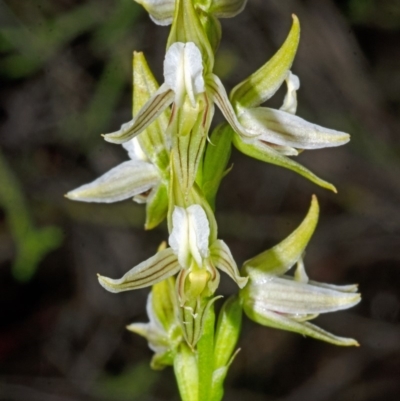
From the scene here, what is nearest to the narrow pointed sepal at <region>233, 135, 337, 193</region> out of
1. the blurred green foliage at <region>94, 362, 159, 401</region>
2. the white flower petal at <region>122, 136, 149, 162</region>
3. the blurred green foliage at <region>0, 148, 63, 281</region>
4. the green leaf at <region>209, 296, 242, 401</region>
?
the white flower petal at <region>122, 136, 149, 162</region>

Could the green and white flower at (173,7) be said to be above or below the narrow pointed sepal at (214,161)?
above

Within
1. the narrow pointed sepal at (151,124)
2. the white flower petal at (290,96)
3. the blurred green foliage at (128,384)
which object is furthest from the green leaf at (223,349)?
the blurred green foliage at (128,384)

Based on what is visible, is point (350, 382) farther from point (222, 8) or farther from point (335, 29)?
point (222, 8)

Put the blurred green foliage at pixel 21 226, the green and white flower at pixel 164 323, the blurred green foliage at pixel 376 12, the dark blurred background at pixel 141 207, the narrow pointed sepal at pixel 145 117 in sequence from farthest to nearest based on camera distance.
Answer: the blurred green foliage at pixel 376 12 < the dark blurred background at pixel 141 207 < the blurred green foliage at pixel 21 226 < the green and white flower at pixel 164 323 < the narrow pointed sepal at pixel 145 117

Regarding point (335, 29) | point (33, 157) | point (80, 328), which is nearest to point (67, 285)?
point (80, 328)

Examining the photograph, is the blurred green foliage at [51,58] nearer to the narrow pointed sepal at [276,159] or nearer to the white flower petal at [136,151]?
the white flower petal at [136,151]

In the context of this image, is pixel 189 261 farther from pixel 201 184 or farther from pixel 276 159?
pixel 276 159

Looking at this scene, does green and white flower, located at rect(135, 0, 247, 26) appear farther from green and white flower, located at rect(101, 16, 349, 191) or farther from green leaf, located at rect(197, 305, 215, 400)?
green leaf, located at rect(197, 305, 215, 400)
